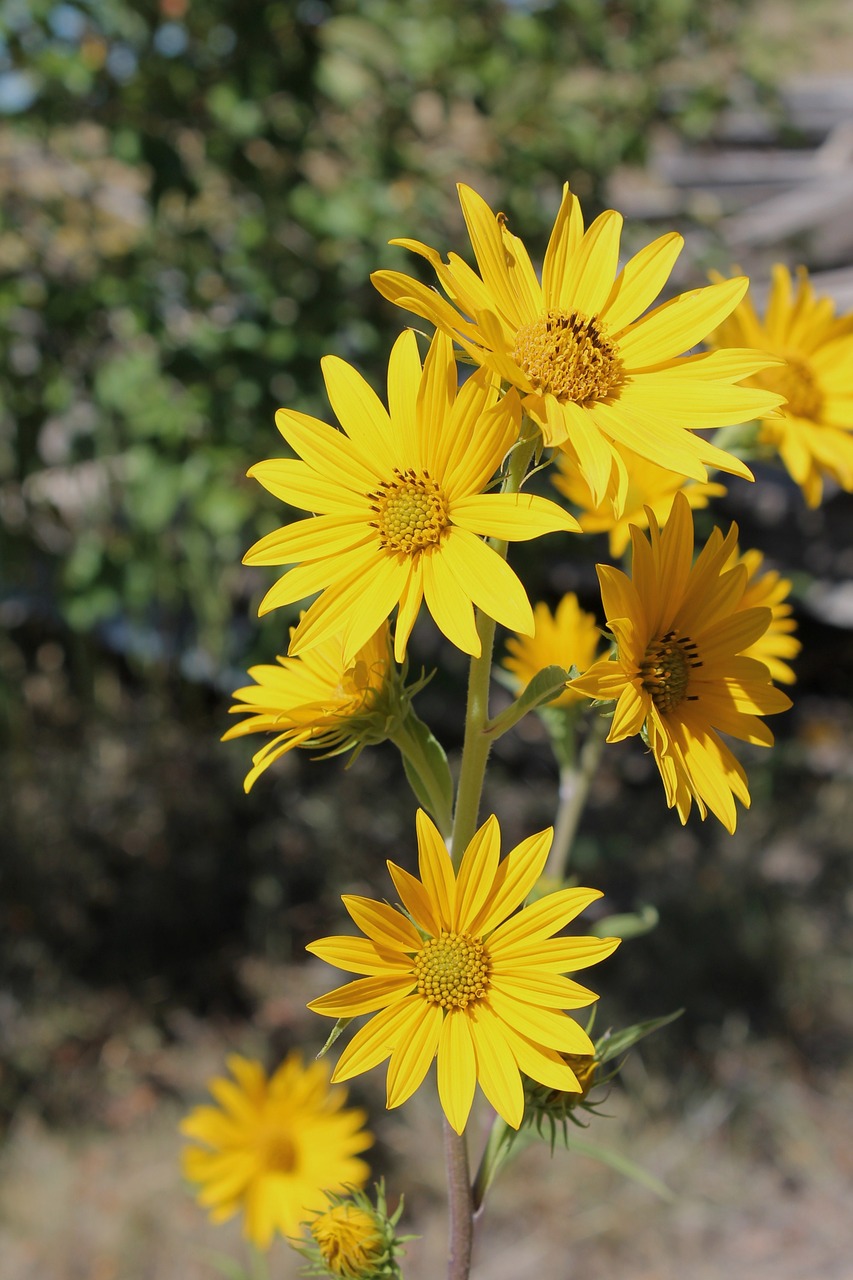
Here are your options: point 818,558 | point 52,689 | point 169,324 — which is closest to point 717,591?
point 169,324

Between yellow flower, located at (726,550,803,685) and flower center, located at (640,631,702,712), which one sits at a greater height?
yellow flower, located at (726,550,803,685)

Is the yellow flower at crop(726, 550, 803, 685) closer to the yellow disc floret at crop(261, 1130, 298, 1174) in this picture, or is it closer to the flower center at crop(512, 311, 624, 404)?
the flower center at crop(512, 311, 624, 404)

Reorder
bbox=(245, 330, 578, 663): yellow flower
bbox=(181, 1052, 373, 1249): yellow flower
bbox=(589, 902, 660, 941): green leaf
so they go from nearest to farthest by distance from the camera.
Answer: bbox=(245, 330, 578, 663): yellow flower → bbox=(589, 902, 660, 941): green leaf → bbox=(181, 1052, 373, 1249): yellow flower

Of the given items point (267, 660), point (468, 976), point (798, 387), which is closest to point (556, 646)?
point (798, 387)

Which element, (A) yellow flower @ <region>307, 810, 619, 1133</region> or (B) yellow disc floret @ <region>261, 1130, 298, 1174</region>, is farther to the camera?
(B) yellow disc floret @ <region>261, 1130, 298, 1174</region>

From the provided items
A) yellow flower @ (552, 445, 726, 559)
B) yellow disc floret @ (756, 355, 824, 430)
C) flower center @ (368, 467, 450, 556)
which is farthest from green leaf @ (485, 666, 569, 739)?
yellow disc floret @ (756, 355, 824, 430)

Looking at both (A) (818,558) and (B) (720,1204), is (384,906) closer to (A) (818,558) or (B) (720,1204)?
(B) (720,1204)
